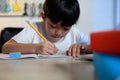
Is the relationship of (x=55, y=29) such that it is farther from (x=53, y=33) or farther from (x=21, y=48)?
(x=21, y=48)

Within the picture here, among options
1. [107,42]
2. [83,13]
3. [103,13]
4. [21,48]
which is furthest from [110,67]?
[103,13]

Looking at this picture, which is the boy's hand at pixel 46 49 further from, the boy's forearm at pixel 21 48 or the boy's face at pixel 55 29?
the boy's face at pixel 55 29

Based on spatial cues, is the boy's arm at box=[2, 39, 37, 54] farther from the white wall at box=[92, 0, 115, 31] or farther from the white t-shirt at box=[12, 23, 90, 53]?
the white wall at box=[92, 0, 115, 31]

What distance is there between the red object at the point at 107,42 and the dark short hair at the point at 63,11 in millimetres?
870

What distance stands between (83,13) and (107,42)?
223 centimetres

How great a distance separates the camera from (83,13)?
2441 millimetres

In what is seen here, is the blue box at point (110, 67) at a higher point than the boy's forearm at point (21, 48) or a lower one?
higher

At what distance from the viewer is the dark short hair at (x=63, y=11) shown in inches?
45.3

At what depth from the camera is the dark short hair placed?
1.15 m

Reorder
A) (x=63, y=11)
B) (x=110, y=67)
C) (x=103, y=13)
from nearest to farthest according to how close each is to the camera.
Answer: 1. (x=110, y=67)
2. (x=63, y=11)
3. (x=103, y=13)

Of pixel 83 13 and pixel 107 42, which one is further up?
pixel 83 13

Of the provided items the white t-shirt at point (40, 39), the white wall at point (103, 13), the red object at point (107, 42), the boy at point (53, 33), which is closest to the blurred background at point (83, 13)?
the white wall at point (103, 13)

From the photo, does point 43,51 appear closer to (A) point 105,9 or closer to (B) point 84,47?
(B) point 84,47

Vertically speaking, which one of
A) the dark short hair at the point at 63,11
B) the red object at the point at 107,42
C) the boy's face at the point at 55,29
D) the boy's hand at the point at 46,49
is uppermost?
the dark short hair at the point at 63,11
